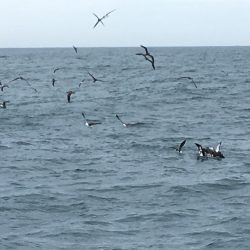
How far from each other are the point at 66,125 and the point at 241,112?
13.6m

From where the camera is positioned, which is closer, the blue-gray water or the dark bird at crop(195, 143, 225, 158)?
the blue-gray water

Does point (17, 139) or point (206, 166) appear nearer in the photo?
point (206, 166)

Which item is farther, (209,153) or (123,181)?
(209,153)

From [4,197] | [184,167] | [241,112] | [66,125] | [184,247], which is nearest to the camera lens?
[184,247]

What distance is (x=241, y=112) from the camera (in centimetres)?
4584

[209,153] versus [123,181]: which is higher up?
[209,153]

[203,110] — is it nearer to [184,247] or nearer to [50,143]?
[50,143]

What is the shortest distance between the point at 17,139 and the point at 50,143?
2.23m

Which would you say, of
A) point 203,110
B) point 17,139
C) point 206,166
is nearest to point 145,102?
point 203,110

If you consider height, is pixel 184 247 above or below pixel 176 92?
below

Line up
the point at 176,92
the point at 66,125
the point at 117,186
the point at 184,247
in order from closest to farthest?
the point at 184,247, the point at 117,186, the point at 66,125, the point at 176,92

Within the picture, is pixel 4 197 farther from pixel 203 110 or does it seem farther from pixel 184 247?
pixel 203 110

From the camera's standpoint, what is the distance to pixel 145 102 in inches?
2100

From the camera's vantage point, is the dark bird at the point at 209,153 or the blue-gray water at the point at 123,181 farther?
the dark bird at the point at 209,153
